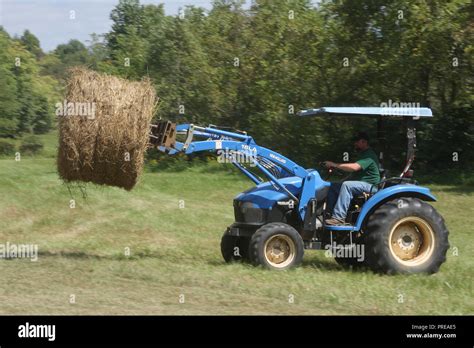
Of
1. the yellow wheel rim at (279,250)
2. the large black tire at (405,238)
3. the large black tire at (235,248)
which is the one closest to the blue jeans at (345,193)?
the large black tire at (405,238)

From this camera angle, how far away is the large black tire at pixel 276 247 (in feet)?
35.7

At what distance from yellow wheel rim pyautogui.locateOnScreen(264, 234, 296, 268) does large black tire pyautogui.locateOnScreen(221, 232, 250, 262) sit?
2.68ft

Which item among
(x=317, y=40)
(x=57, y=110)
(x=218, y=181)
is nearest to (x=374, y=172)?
(x=57, y=110)

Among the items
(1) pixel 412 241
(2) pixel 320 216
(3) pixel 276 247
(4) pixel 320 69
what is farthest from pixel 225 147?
(4) pixel 320 69

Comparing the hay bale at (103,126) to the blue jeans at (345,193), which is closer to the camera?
the hay bale at (103,126)

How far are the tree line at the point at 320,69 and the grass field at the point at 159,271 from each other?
4710 mm

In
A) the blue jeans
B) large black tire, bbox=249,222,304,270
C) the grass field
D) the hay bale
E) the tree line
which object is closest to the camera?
the grass field

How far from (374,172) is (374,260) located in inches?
51.9

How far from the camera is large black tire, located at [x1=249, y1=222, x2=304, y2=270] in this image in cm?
1088

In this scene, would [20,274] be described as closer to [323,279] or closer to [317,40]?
[323,279]

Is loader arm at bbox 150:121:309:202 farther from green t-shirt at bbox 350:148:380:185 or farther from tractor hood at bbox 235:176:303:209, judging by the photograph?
green t-shirt at bbox 350:148:380:185

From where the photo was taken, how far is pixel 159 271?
10.8 m

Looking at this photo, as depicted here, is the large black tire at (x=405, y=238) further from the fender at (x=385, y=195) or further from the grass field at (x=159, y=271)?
the grass field at (x=159, y=271)

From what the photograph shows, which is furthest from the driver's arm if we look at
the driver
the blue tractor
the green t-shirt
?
the blue tractor
